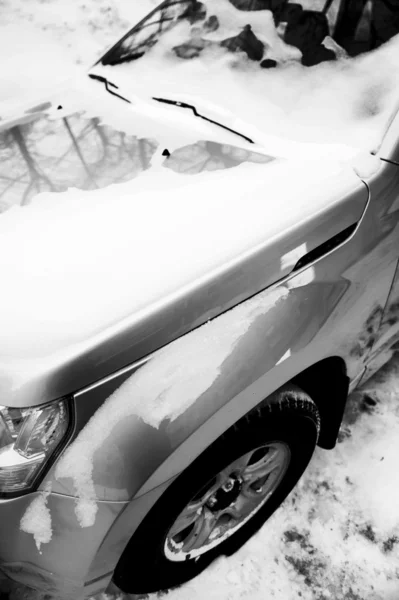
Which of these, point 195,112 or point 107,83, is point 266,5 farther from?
point 107,83

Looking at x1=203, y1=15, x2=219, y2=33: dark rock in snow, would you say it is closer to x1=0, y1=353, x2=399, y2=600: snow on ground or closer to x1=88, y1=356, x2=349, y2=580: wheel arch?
x1=88, y1=356, x2=349, y2=580: wheel arch

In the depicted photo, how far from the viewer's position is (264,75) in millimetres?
1692

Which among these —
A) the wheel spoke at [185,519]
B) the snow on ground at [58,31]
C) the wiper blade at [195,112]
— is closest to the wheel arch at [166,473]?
the wheel spoke at [185,519]

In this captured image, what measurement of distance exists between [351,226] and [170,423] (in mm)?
756

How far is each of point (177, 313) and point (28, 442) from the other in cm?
43

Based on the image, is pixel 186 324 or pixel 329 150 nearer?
pixel 186 324

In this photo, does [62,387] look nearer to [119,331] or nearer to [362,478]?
[119,331]

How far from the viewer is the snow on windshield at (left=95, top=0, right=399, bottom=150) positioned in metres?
1.50

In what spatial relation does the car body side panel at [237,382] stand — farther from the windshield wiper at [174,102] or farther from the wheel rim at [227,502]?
the windshield wiper at [174,102]

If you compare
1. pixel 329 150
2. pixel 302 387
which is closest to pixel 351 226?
pixel 329 150

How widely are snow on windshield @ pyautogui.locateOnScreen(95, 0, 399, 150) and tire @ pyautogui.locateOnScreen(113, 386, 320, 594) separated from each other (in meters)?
0.87

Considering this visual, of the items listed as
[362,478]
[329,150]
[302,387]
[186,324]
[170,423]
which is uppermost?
[329,150]

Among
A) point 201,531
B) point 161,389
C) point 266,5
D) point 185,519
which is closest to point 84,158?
point 161,389

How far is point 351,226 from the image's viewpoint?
1333mm
